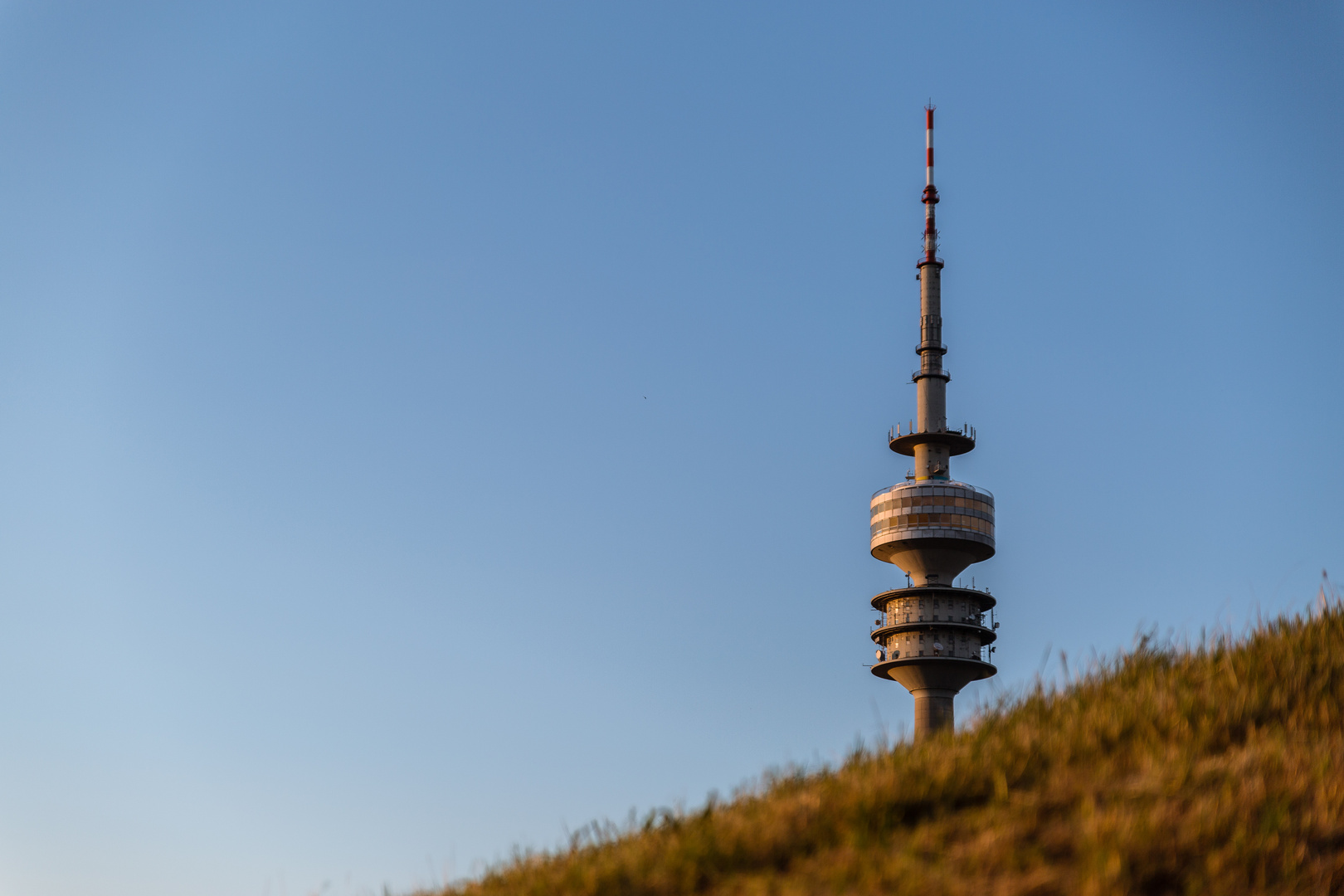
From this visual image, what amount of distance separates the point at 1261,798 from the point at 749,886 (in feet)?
11.5

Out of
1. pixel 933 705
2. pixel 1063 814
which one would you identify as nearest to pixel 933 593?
pixel 933 705

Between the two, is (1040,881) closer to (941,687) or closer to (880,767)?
(880,767)

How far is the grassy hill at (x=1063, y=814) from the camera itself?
834cm

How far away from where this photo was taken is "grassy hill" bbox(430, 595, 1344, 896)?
834cm

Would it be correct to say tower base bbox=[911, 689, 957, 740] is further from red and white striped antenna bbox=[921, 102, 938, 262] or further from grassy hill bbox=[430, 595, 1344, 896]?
grassy hill bbox=[430, 595, 1344, 896]

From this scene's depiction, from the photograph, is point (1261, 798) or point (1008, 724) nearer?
point (1261, 798)

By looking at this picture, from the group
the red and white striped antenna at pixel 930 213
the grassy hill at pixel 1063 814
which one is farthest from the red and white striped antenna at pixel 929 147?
the grassy hill at pixel 1063 814

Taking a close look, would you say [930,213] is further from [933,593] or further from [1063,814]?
[1063,814]

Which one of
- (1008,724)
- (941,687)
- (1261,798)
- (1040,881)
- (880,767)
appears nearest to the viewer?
(1040,881)

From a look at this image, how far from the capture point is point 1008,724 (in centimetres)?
1176

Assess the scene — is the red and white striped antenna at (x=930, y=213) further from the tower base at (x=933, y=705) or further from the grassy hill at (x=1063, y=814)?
the grassy hill at (x=1063, y=814)

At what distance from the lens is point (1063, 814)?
9156 mm

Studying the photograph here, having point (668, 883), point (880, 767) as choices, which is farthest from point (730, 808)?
point (668, 883)

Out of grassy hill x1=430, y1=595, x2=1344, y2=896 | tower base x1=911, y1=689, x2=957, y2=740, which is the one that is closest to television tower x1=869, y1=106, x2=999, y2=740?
tower base x1=911, y1=689, x2=957, y2=740
